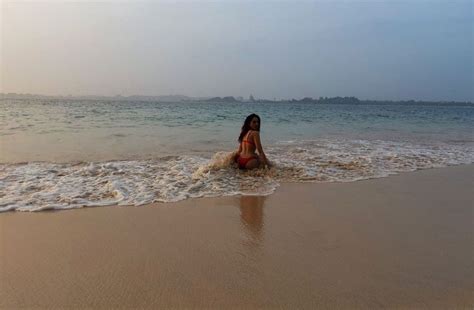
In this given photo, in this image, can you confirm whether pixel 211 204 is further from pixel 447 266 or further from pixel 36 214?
pixel 447 266

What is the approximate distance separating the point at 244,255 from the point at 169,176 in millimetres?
3830

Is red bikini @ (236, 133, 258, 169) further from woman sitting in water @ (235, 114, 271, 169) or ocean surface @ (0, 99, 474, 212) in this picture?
ocean surface @ (0, 99, 474, 212)

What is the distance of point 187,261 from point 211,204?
199 centimetres

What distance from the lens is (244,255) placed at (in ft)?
11.5

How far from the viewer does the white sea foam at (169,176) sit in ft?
17.9

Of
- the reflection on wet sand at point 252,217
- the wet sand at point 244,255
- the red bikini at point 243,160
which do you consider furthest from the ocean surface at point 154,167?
the wet sand at point 244,255

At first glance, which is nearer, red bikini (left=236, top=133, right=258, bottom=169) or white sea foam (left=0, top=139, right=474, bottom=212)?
white sea foam (left=0, top=139, right=474, bottom=212)

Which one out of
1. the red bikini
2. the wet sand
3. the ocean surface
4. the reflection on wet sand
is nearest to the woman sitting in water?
the red bikini

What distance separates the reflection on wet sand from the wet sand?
0.02 m

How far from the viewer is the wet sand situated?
275 cm

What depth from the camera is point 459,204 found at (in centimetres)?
542

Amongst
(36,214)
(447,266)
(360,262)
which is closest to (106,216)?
(36,214)

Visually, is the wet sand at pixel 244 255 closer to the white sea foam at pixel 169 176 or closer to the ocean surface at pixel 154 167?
the white sea foam at pixel 169 176

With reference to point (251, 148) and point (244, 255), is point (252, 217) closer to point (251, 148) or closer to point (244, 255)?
point (244, 255)
